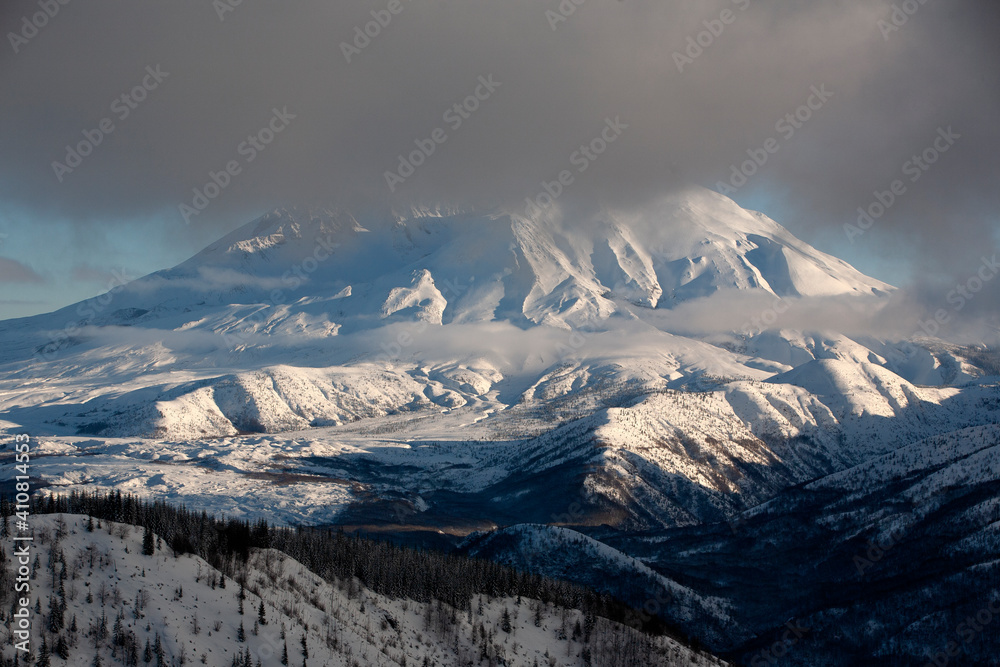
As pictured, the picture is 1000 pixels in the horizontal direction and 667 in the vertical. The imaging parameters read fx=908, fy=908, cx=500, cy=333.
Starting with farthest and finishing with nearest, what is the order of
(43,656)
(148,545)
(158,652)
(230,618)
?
(148,545) → (230,618) → (158,652) → (43,656)

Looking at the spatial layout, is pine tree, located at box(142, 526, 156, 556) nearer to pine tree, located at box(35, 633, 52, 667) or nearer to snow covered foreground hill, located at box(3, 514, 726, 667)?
snow covered foreground hill, located at box(3, 514, 726, 667)

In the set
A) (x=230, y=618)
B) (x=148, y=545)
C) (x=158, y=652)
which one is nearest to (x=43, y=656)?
(x=158, y=652)

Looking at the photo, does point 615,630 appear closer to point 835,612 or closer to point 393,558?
point 393,558

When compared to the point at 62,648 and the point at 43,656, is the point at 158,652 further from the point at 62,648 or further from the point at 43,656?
the point at 43,656

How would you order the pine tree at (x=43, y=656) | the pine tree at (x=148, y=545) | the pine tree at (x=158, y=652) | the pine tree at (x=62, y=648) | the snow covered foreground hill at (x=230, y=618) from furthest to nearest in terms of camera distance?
the pine tree at (x=148, y=545) → the snow covered foreground hill at (x=230, y=618) → the pine tree at (x=158, y=652) → the pine tree at (x=62, y=648) → the pine tree at (x=43, y=656)

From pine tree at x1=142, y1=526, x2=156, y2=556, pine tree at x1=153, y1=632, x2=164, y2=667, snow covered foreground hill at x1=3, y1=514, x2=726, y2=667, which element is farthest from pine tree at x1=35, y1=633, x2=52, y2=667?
pine tree at x1=142, y1=526, x2=156, y2=556

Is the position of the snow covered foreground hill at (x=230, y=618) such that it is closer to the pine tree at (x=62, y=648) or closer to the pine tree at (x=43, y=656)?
the pine tree at (x=62, y=648)

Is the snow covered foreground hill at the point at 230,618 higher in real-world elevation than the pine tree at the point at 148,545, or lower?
lower

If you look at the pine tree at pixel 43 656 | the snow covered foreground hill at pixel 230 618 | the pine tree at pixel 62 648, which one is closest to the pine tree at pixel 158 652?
the snow covered foreground hill at pixel 230 618

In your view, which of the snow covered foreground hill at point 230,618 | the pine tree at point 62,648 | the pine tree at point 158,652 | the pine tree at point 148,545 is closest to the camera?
the pine tree at point 62,648
